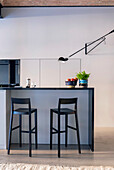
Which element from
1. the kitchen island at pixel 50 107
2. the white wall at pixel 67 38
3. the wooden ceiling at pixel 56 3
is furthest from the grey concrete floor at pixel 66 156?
the wooden ceiling at pixel 56 3

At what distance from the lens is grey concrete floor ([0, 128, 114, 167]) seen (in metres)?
3.15

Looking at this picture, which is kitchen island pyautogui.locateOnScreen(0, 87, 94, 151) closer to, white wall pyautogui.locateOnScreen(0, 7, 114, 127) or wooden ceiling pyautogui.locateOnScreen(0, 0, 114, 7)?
white wall pyautogui.locateOnScreen(0, 7, 114, 127)

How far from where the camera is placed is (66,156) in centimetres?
344

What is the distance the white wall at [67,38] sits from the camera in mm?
6227

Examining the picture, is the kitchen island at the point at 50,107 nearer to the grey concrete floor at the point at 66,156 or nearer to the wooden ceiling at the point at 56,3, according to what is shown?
the grey concrete floor at the point at 66,156

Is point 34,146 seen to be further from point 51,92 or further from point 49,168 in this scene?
point 49,168

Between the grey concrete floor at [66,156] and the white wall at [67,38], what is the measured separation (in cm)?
249

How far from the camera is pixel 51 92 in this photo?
13.3 feet

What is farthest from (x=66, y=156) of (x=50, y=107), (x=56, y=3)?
(x=56, y=3)

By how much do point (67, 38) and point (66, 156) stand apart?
12.8 feet

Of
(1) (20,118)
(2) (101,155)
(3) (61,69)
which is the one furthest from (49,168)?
(3) (61,69)

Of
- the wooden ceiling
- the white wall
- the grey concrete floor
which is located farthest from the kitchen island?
the wooden ceiling

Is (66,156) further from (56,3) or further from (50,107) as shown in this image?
(56,3)

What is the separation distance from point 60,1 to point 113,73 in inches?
109
